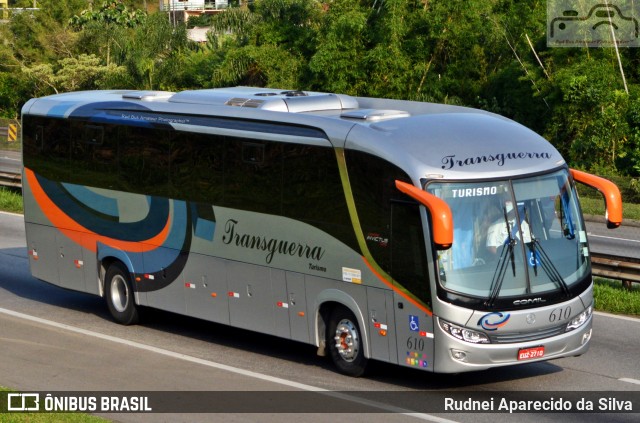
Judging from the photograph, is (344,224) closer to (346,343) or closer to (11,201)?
(346,343)

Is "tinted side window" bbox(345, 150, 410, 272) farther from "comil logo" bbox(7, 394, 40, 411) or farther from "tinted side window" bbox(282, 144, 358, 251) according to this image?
"comil logo" bbox(7, 394, 40, 411)

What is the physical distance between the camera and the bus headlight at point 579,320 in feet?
42.0

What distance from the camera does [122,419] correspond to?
1170cm

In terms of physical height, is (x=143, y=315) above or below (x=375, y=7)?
below

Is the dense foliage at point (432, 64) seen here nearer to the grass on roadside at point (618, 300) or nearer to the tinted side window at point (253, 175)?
the grass on roadside at point (618, 300)

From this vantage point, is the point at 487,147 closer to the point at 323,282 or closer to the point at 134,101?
the point at 323,282

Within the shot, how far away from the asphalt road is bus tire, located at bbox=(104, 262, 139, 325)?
18 cm

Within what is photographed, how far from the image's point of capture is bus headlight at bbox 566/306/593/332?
12.8 m

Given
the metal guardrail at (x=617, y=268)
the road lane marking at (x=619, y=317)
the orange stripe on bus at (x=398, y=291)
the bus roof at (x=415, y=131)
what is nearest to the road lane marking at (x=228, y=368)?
the orange stripe on bus at (x=398, y=291)

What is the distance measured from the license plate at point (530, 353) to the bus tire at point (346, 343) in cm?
194

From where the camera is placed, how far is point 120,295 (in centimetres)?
1731

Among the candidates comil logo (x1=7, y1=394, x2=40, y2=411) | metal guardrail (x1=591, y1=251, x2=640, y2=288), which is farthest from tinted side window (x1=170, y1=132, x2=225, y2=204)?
metal guardrail (x1=591, y1=251, x2=640, y2=288)

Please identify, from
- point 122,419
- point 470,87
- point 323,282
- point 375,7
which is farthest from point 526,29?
point 122,419

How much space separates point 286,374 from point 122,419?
268 cm
